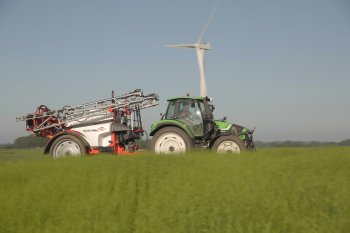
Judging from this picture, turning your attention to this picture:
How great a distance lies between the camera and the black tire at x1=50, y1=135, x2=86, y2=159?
10906 mm

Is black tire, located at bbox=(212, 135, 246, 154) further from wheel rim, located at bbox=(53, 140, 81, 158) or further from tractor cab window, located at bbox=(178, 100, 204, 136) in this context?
wheel rim, located at bbox=(53, 140, 81, 158)

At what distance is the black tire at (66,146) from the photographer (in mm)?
10906

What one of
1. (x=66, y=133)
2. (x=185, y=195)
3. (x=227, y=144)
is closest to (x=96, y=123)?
(x=66, y=133)

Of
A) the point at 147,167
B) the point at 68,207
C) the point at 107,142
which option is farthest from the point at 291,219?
the point at 107,142

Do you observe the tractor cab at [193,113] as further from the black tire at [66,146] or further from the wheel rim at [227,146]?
the black tire at [66,146]

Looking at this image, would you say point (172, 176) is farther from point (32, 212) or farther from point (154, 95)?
point (154, 95)

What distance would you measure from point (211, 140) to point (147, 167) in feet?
15.9

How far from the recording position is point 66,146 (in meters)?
11.0

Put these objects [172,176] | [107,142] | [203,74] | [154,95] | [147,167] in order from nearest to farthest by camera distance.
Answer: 1. [172,176]
2. [147,167]
3. [107,142]
4. [154,95]
5. [203,74]

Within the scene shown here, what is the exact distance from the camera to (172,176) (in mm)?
4742

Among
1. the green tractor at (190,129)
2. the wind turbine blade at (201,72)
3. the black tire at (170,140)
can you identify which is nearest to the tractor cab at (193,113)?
the green tractor at (190,129)

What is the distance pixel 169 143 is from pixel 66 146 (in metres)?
3.31

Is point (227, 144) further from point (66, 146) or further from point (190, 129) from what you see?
point (66, 146)

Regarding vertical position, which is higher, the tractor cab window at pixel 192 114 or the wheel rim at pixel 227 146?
the tractor cab window at pixel 192 114
